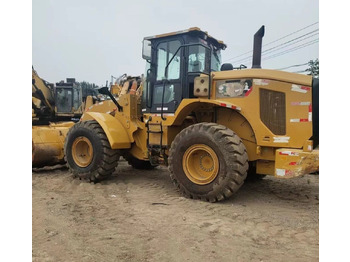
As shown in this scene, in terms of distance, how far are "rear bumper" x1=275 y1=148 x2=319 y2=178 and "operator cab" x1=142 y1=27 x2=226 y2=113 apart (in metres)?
1.80

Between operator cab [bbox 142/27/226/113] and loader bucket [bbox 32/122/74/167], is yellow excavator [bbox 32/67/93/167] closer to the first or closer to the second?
loader bucket [bbox 32/122/74/167]

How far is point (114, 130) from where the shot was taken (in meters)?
6.00

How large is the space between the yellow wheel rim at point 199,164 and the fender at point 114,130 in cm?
160

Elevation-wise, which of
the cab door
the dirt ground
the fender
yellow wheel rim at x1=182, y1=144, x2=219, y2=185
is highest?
the cab door

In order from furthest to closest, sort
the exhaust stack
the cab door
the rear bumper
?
the cab door
the exhaust stack
the rear bumper

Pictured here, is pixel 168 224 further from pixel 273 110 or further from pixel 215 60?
pixel 215 60

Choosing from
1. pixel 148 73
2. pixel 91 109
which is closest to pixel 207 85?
pixel 148 73

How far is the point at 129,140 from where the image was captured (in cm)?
616

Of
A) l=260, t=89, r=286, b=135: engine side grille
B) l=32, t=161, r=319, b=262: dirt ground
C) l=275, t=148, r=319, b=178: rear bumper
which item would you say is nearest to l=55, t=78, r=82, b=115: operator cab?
l=32, t=161, r=319, b=262: dirt ground

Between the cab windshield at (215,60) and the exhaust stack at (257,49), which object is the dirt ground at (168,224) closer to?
the exhaust stack at (257,49)

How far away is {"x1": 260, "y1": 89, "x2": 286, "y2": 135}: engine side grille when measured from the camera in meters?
4.54

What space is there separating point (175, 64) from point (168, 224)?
9.95 ft

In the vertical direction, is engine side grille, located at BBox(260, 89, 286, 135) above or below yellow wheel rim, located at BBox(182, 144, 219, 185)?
above

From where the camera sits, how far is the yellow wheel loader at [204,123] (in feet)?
14.4
